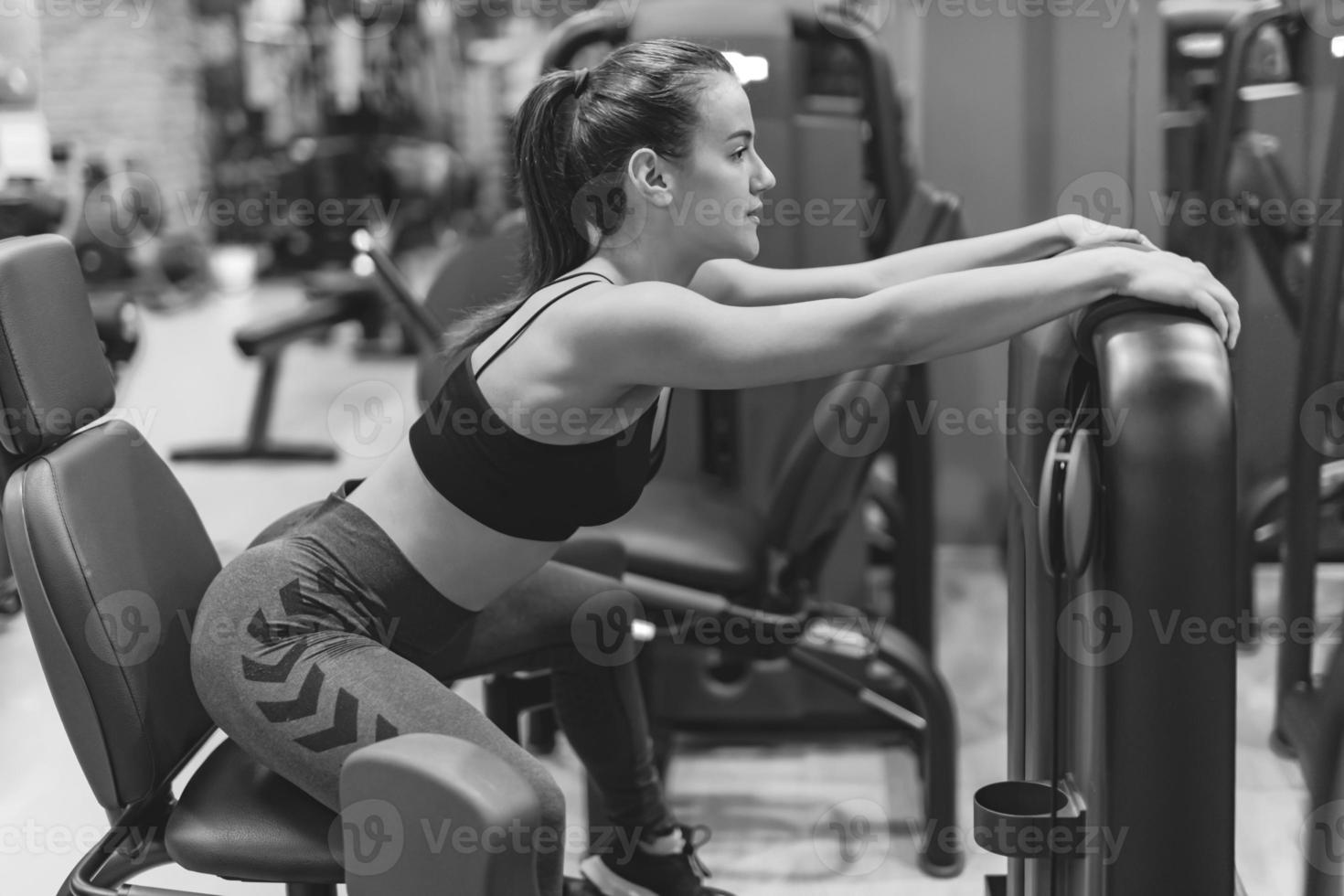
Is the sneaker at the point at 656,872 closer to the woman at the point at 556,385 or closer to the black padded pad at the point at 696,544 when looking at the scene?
the woman at the point at 556,385

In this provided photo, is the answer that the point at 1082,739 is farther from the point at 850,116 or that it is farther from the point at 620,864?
the point at 850,116

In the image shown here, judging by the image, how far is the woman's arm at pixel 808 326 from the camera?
1246 mm

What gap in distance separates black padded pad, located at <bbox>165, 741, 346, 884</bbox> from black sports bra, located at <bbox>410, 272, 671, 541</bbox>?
36cm

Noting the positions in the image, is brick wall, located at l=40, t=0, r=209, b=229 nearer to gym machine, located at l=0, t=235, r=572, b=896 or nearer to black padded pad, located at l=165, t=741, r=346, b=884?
gym machine, located at l=0, t=235, r=572, b=896

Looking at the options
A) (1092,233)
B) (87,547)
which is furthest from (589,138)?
(87,547)

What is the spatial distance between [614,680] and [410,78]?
9414mm

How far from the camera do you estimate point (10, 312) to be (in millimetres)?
1376

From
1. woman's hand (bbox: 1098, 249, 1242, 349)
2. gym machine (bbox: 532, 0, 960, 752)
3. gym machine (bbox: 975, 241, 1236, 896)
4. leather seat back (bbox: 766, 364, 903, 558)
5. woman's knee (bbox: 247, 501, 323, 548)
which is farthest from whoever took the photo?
gym machine (bbox: 532, 0, 960, 752)

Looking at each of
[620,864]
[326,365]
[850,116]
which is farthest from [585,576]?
[326,365]

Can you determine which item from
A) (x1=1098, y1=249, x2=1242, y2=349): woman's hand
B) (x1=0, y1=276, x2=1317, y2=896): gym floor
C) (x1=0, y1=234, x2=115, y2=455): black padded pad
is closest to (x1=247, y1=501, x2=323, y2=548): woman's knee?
(x1=0, y1=234, x2=115, y2=455): black padded pad

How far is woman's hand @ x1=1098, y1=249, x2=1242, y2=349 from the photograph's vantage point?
3.63 feet

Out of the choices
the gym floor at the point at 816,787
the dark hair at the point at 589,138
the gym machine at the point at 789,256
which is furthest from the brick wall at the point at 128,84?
the dark hair at the point at 589,138

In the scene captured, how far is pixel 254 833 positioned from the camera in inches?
53.0

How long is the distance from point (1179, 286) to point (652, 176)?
628 millimetres
